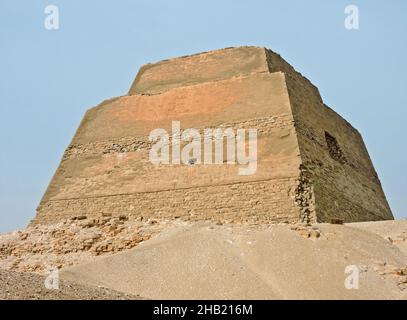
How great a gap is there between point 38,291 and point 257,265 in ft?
11.5

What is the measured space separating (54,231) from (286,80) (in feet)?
25.0

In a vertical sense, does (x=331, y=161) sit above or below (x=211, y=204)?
above

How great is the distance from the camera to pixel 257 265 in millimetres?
8953

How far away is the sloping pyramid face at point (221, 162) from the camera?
48.1 ft

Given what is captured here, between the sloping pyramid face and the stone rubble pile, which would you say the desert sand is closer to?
the stone rubble pile

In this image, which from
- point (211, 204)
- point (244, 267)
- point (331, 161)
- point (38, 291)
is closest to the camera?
point (38, 291)

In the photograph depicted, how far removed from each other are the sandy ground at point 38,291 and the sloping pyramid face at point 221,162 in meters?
7.19

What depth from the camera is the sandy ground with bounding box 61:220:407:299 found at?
8.28 m

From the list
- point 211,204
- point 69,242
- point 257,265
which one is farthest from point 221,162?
point 257,265

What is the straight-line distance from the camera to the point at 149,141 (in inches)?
677

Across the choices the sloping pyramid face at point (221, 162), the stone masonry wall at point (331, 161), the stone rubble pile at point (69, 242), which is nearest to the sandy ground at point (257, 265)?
the stone rubble pile at point (69, 242)

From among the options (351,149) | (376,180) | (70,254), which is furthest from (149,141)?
(376,180)

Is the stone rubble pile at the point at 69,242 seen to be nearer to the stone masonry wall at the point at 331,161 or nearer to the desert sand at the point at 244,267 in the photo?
the desert sand at the point at 244,267

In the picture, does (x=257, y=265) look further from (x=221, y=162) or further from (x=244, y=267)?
(x=221, y=162)
